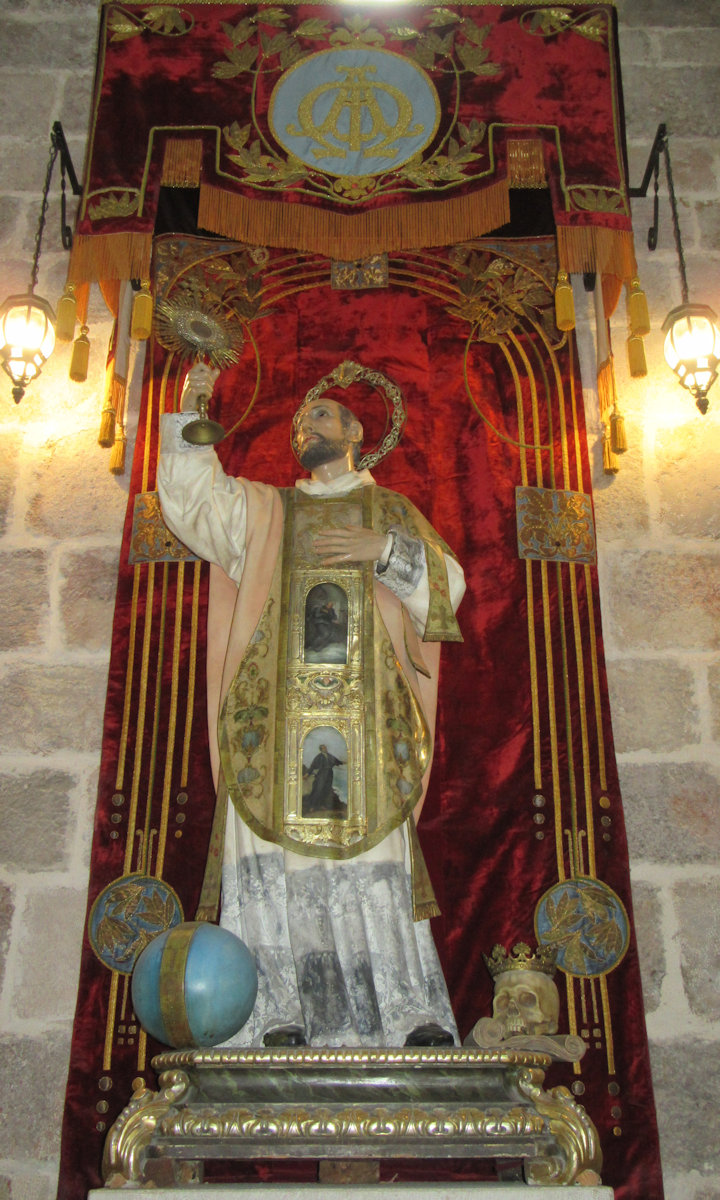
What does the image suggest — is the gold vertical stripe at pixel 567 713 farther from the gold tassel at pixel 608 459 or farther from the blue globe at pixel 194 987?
the blue globe at pixel 194 987

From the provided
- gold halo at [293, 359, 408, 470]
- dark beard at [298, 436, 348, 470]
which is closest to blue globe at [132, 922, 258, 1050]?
dark beard at [298, 436, 348, 470]

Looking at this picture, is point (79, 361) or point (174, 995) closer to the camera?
point (174, 995)

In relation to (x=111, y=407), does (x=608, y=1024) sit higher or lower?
lower

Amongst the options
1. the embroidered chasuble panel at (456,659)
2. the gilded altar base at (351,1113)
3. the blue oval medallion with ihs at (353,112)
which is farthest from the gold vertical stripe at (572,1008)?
the blue oval medallion with ihs at (353,112)

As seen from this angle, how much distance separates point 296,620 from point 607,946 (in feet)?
4.75

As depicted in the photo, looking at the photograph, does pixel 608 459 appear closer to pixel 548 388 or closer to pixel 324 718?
pixel 548 388

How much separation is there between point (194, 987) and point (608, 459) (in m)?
2.64

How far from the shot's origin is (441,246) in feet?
16.6

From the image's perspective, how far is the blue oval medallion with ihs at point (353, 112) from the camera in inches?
195

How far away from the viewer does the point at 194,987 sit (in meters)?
3.12

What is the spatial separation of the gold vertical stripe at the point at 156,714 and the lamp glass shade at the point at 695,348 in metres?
2.07

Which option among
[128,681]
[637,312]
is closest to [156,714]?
[128,681]

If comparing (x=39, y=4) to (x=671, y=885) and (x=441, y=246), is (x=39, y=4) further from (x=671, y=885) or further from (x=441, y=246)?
(x=671, y=885)

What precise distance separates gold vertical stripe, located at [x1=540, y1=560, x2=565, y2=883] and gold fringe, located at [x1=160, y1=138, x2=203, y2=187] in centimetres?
203
